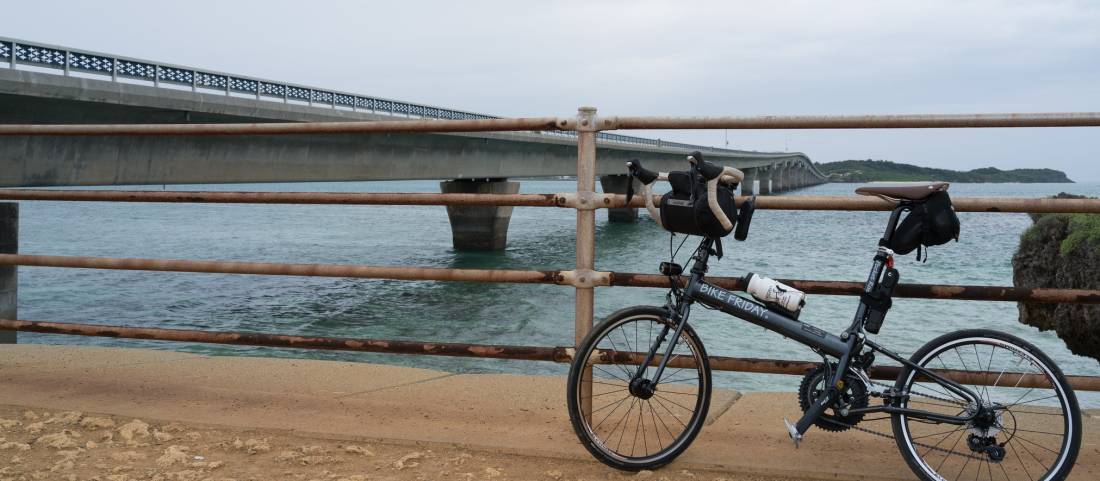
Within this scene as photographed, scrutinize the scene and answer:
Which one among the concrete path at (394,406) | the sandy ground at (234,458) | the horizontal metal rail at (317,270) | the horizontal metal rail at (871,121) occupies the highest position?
the horizontal metal rail at (871,121)

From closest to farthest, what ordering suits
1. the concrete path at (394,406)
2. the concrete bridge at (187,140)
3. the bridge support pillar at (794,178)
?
the concrete path at (394,406) → the concrete bridge at (187,140) → the bridge support pillar at (794,178)

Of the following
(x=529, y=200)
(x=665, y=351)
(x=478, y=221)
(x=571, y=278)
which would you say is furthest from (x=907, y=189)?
(x=478, y=221)

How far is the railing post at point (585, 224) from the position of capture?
375 cm

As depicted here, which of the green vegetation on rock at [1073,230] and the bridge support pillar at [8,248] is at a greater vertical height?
the green vegetation on rock at [1073,230]

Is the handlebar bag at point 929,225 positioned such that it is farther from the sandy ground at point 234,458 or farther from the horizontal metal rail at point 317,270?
the horizontal metal rail at point 317,270

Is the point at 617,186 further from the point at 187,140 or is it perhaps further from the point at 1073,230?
the point at 1073,230

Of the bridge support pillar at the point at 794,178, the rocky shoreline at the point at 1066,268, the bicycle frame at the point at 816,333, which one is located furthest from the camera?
the bridge support pillar at the point at 794,178

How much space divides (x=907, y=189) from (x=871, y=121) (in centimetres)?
49

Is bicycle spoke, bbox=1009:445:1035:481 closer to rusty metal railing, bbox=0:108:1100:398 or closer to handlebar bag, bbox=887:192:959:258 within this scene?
rusty metal railing, bbox=0:108:1100:398

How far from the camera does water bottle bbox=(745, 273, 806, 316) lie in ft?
11.1

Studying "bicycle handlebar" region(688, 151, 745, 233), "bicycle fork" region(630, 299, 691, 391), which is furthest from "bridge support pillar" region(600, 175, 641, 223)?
"bicycle handlebar" region(688, 151, 745, 233)

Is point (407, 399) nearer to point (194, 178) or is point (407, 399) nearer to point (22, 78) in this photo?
point (22, 78)

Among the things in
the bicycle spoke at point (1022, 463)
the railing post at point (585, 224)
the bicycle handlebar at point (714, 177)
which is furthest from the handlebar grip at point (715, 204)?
the bicycle spoke at point (1022, 463)

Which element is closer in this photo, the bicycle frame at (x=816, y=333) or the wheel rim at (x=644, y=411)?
the bicycle frame at (x=816, y=333)
